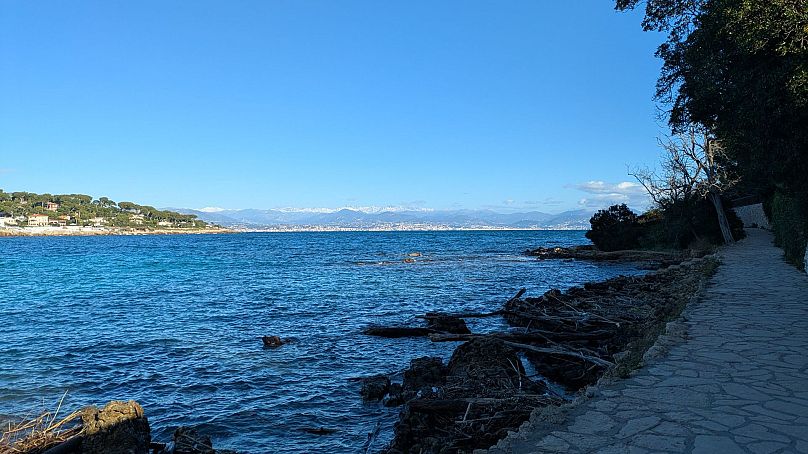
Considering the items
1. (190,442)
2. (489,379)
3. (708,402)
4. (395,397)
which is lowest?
(190,442)

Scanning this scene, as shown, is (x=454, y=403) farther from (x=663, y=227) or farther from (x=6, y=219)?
(x=6, y=219)

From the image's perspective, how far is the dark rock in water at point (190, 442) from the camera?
8305 mm

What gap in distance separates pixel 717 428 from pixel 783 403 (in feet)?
4.42

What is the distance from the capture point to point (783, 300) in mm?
12273

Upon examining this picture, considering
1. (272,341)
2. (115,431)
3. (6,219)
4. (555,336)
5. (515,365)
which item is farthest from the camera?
(6,219)

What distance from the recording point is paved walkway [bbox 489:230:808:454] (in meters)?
4.84

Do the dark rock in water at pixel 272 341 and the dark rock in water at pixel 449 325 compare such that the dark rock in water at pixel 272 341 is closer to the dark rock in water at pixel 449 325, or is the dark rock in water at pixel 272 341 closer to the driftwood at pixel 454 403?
the dark rock in water at pixel 449 325

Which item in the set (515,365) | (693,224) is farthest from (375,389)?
(693,224)

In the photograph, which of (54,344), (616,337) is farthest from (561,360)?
(54,344)

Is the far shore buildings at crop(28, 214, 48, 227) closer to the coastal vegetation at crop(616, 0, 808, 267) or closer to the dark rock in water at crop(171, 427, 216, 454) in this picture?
the dark rock in water at crop(171, 427, 216, 454)

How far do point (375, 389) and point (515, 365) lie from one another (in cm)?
309

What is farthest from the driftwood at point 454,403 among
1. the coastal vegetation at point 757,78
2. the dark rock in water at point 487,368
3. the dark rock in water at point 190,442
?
the coastal vegetation at point 757,78

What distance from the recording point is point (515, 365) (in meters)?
10.6

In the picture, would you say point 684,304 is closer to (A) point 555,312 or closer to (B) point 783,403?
(A) point 555,312
